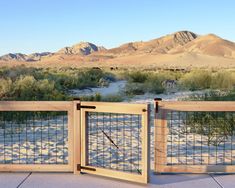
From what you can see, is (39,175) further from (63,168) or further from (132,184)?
(132,184)

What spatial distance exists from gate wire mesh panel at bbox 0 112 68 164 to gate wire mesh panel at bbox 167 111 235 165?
2.59 metres

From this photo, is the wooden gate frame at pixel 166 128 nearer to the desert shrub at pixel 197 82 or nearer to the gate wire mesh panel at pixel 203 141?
the gate wire mesh panel at pixel 203 141

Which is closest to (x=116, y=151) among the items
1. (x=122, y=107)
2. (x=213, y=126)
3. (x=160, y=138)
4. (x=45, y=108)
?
(x=160, y=138)

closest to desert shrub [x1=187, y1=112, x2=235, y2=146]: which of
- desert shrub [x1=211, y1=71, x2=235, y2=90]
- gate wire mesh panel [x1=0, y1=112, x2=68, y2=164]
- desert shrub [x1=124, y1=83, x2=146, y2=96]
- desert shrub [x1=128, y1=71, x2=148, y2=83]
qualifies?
gate wire mesh panel [x1=0, y1=112, x2=68, y2=164]

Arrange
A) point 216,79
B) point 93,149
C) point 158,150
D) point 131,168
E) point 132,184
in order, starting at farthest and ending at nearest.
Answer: point 216,79 → point 93,149 → point 131,168 → point 158,150 → point 132,184

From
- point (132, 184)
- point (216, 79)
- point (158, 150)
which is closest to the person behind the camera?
point (132, 184)

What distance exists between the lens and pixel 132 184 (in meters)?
7.19

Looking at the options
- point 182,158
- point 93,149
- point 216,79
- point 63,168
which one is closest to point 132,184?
point 63,168

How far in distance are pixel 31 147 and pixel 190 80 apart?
25.1 m

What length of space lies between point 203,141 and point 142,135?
4.59 meters

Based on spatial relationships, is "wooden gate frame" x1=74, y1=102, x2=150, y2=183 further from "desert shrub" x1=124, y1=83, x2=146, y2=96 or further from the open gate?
"desert shrub" x1=124, y1=83, x2=146, y2=96

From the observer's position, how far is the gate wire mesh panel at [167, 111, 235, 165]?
30.9ft

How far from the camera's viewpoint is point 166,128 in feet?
25.2

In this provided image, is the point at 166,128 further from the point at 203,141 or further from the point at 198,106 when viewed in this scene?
the point at 203,141
